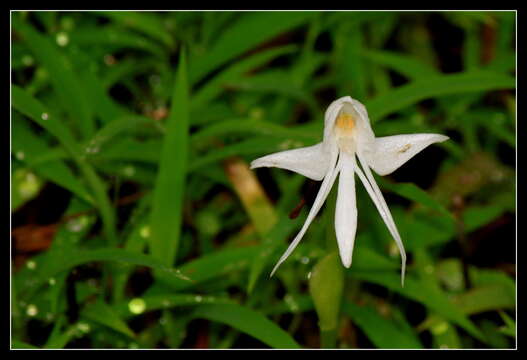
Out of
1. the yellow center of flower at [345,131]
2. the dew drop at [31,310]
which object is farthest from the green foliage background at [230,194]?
the yellow center of flower at [345,131]

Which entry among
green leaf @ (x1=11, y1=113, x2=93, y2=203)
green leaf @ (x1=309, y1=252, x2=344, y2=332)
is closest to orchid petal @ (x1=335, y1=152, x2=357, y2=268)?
green leaf @ (x1=309, y1=252, x2=344, y2=332)

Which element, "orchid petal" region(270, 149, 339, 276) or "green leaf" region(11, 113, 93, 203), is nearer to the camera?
"orchid petal" region(270, 149, 339, 276)

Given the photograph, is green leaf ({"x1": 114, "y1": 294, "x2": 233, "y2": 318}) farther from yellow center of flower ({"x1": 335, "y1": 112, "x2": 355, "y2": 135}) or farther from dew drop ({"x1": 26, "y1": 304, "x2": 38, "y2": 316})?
yellow center of flower ({"x1": 335, "y1": 112, "x2": 355, "y2": 135})

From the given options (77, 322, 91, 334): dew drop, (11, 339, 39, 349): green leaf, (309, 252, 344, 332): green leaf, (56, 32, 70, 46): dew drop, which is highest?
(56, 32, 70, 46): dew drop

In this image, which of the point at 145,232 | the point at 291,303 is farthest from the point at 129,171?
the point at 291,303

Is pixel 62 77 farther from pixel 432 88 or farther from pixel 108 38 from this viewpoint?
pixel 432 88

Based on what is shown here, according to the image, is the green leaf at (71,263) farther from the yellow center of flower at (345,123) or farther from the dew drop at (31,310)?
the yellow center of flower at (345,123)
